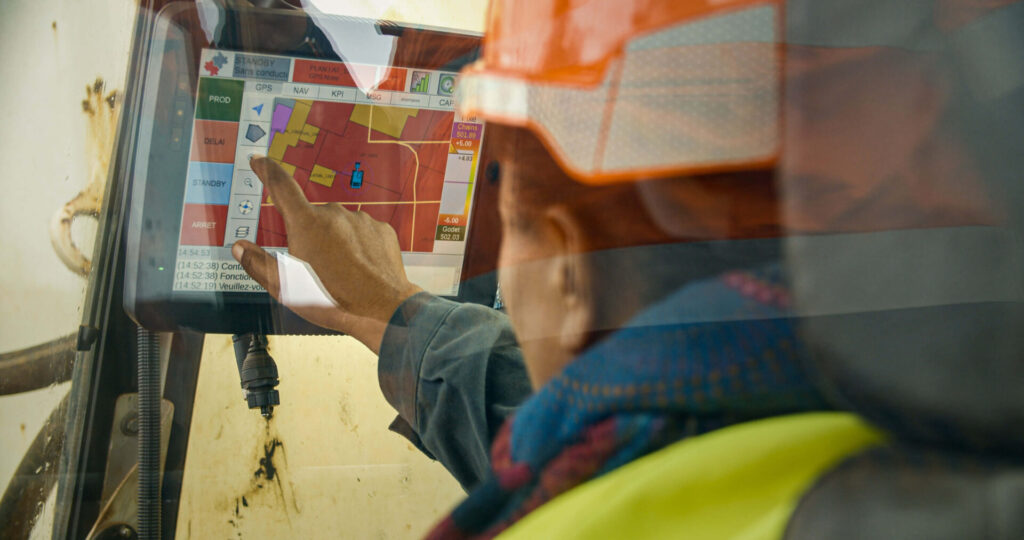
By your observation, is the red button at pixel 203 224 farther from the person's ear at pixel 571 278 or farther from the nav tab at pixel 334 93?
the person's ear at pixel 571 278

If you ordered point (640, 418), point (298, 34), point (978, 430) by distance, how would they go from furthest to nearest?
point (298, 34)
point (640, 418)
point (978, 430)

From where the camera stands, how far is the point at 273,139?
35.3 inches

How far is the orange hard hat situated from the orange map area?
336mm

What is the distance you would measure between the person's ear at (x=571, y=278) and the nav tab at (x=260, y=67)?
0.45 metres

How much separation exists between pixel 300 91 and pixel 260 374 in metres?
0.33

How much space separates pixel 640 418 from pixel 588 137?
0.19m

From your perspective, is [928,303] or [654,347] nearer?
[928,303]

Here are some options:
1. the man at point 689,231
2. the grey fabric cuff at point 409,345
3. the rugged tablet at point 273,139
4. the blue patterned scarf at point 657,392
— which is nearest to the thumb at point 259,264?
the rugged tablet at point 273,139

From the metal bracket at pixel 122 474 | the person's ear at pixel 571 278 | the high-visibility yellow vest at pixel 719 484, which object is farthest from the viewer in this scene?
the metal bracket at pixel 122 474

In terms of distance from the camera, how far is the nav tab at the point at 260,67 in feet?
2.93

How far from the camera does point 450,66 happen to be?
3.01ft

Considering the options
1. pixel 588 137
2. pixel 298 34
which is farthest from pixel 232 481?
pixel 588 137

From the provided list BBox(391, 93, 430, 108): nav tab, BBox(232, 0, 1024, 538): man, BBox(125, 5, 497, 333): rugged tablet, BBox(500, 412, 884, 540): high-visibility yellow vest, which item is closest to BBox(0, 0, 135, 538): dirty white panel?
BBox(125, 5, 497, 333): rugged tablet

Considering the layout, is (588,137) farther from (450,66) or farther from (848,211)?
(450,66)
